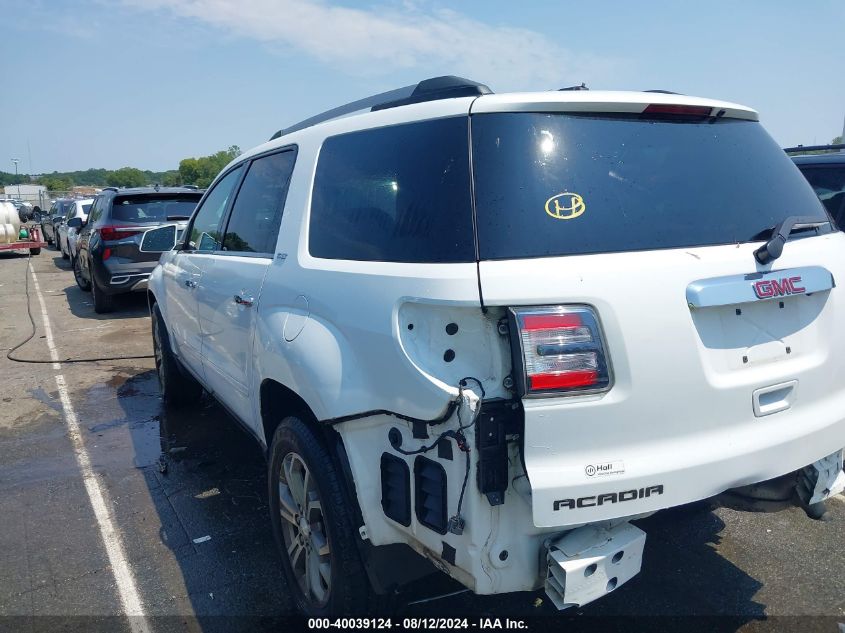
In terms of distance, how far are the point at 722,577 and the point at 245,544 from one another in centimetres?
240

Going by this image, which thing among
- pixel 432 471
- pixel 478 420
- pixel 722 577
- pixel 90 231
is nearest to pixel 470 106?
pixel 478 420

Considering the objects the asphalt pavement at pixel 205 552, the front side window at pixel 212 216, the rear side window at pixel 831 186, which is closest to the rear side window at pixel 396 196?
the asphalt pavement at pixel 205 552

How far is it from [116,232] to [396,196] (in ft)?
30.2

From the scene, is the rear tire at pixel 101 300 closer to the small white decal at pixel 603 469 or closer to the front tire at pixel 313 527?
the front tire at pixel 313 527

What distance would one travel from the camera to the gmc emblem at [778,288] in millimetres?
2219

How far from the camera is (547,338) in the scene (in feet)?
6.42

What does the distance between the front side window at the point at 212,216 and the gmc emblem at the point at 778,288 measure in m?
2.99

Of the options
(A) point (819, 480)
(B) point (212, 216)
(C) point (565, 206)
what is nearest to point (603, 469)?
(C) point (565, 206)

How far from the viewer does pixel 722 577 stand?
3.19 meters

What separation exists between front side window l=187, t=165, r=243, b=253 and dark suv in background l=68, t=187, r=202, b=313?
232 inches

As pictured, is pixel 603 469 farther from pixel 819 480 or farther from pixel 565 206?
pixel 819 480

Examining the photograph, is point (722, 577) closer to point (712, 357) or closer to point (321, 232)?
point (712, 357)

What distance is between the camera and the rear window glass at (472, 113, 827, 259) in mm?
2080

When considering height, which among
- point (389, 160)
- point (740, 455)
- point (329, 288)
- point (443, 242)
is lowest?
point (740, 455)
